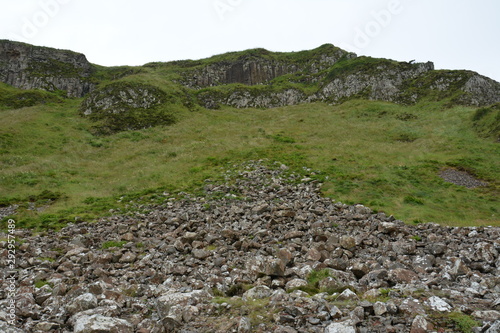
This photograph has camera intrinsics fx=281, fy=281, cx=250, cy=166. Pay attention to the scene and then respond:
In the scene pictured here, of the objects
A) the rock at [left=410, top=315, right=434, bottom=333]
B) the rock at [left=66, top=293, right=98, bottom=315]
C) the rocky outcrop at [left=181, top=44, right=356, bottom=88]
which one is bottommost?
the rock at [left=66, top=293, right=98, bottom=315]

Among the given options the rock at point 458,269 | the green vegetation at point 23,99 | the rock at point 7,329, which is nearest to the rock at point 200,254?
the rock at point 7,329

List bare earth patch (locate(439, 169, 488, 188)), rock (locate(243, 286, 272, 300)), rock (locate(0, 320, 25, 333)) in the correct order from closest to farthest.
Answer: rock (locate(0, 320, 25, 333))
rock (locate(243, 286, 272, 300))
bare earth patch (locate(439, 169, 488, 188))

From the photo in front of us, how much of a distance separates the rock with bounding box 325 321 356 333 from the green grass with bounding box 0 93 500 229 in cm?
1202

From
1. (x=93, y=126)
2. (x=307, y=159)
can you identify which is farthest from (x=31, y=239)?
(x=93, y=126)

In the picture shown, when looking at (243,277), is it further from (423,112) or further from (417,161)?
(423,112)

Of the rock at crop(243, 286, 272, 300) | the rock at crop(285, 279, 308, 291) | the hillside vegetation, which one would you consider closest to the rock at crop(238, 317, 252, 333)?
the rock at crop(243, 286, 272, 300)

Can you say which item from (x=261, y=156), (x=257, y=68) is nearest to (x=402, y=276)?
(x=261, y=156)

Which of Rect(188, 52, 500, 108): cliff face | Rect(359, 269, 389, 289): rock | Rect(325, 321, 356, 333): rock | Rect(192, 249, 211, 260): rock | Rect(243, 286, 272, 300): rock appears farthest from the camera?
Rect(188, 52, 500, 108): cliff face

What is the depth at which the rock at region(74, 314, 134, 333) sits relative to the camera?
246 inches

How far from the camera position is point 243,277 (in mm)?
9617

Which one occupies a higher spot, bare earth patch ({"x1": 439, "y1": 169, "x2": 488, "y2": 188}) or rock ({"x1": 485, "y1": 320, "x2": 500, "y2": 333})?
bare earth patch ({"x1": 439, "y1": 169, "x2": 488, "y2": 188})

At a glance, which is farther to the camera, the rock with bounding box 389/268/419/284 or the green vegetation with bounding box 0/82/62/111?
the green vegetation with bounding box 0/82/62/111

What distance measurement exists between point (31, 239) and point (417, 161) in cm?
3570

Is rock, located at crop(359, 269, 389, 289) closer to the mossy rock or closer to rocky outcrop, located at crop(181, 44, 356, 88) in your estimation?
the mossy rock
